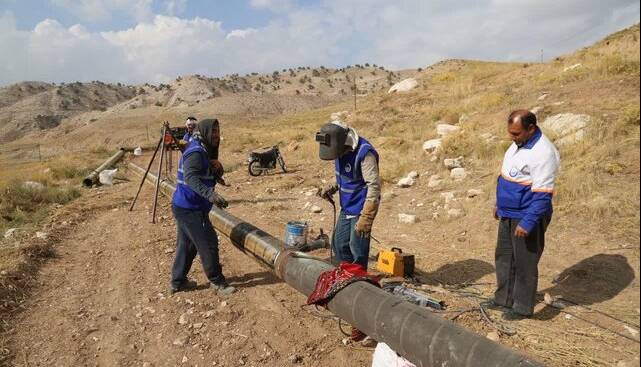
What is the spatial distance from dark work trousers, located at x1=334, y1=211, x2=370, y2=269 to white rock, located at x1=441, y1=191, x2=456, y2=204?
4184mm

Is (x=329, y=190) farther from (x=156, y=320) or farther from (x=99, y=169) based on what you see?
(x=99, y=169)

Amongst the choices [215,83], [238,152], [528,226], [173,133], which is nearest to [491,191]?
[528,226]

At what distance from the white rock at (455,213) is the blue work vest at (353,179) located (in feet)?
12.3

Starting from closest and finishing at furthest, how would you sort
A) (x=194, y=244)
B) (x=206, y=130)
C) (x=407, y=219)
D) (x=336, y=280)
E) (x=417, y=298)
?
(x=336, y=280), (x=417, y=298), (x=206, y=130), (x=194, y=244), (x=407, y=219)

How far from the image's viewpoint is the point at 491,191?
8.27 m

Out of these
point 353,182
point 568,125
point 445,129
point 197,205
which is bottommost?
point 197,205

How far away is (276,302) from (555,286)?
319 cm

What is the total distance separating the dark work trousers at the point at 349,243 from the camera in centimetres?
454

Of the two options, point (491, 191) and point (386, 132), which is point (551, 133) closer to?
point (491, 191)

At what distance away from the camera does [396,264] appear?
210 inches

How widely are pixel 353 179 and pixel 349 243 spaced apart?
0.70 metres

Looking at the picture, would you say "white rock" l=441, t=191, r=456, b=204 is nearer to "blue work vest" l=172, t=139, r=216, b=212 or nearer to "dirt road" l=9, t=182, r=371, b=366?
"dirt road" l=9, t=182, r=371, b=366

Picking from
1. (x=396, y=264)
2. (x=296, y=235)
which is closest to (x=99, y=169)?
(x=296, y=235)

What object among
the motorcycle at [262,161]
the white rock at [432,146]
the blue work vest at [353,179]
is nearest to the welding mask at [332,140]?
the blue work vest at [353,179]
